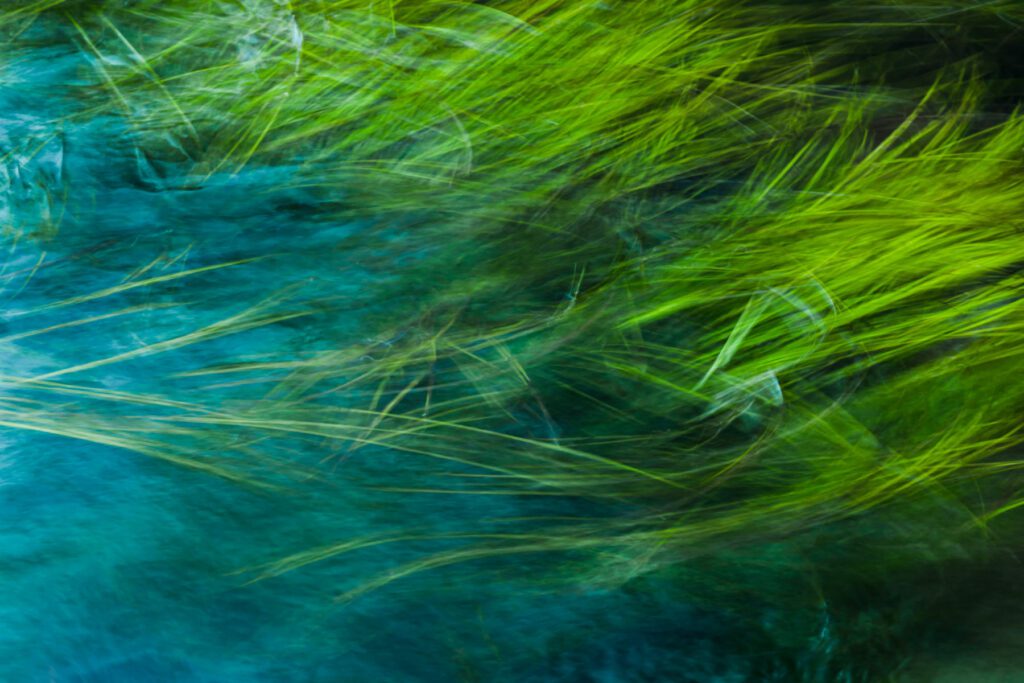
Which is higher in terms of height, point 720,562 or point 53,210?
point 53,210

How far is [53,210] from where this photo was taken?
94cm

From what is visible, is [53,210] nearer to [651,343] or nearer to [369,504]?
[369,504]

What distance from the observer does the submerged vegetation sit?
824 mm

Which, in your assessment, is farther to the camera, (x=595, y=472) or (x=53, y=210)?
(x=53, y=210)

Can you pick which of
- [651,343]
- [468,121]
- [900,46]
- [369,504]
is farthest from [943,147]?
[369,504]

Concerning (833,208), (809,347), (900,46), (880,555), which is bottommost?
(880,555)

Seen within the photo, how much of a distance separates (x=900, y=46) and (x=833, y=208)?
0.22 metres

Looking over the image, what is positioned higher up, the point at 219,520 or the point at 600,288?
the point at 600,288

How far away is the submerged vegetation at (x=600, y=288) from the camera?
0.82 metres

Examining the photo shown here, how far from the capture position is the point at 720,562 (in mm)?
815

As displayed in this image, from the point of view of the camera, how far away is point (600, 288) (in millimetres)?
906

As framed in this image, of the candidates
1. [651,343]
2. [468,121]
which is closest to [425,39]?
[468,121]

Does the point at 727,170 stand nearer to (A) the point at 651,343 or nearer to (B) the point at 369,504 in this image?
(A) the point at 651,343

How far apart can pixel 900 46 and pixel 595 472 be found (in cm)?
60
